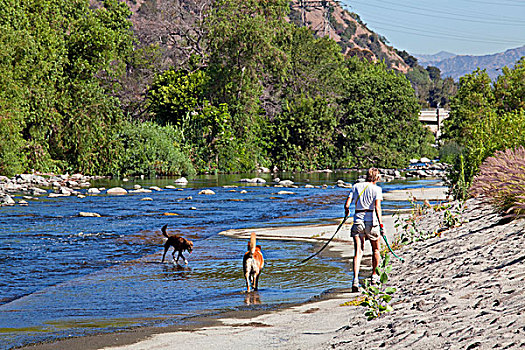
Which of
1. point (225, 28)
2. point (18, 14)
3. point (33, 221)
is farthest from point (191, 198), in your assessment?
point (225, 28)

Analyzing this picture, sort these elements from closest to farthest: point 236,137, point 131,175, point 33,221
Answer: point 33,221, point 131,175, point 236,137

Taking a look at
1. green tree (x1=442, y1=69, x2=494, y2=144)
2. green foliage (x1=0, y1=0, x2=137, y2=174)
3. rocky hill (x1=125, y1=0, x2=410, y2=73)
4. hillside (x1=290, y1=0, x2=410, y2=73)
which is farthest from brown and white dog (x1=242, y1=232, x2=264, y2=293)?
hillside (x1=290, y1=0, x2=410, y2=73)

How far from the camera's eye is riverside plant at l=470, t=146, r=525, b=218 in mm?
9562

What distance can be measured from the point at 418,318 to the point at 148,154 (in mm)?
39137

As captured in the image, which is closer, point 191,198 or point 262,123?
point 191,198

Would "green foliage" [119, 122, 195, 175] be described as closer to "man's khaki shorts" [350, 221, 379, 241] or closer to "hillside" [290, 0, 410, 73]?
"man's khaki shorts" [350, 221, 379, 241]

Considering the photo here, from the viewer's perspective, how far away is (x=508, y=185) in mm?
10039

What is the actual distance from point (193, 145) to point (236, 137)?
175 inches

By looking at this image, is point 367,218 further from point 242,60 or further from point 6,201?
point 242,60

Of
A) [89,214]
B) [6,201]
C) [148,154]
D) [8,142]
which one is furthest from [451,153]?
[148,154]

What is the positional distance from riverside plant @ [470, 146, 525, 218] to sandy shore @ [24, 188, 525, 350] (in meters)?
0.37

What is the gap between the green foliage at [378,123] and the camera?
5962cm

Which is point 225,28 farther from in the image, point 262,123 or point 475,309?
point 475,309

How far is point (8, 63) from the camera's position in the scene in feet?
108
